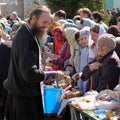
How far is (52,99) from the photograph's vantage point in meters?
4.81

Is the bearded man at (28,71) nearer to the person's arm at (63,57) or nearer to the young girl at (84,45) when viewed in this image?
the young girl at (84,45)

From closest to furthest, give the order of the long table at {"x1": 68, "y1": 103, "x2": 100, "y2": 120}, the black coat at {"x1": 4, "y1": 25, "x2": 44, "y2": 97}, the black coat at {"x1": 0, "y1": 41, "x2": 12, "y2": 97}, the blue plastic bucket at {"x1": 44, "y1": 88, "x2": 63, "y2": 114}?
the black coat at {"x1": 4, "y1": 25, "x2": 44, "y2": 97}
the long table at {"x1": 68, "y1": 103, "x2": 100, "y2": 120}
the blue plastic bucket at {"x1": 44, "y1": 88, "x2": 63, "y2": 114}
the black coat at {"x1": 0, "y1": 41, "x2": 12, "y2": 97}

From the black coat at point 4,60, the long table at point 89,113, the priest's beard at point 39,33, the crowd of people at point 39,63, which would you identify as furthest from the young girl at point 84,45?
the priest's beard at point 39,33

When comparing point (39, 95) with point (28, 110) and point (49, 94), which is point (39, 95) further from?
point (49, 94)

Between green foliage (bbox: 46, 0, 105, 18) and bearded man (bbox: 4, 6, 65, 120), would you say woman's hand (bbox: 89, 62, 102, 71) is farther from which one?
green foliage (bbox: 46, 0, 105, 18)

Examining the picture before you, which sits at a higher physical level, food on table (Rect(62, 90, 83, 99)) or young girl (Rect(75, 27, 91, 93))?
young girl (Rect(75, 27, 91, 93))

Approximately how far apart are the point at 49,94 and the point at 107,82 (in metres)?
0.71

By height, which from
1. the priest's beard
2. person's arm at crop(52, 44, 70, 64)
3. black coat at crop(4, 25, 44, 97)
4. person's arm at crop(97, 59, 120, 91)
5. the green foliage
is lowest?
the green foliage

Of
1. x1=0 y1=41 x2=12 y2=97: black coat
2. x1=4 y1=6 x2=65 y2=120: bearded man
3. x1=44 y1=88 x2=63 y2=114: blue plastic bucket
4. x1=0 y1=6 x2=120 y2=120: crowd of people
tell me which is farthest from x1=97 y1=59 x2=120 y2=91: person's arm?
x1=0 y1=41 x2=12 y2=97: black coat

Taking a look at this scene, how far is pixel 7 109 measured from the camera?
13.6ft

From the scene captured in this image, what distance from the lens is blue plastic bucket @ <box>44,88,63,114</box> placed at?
4727 millimetres

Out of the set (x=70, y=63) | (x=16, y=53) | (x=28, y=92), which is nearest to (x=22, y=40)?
(x=16, y=53)

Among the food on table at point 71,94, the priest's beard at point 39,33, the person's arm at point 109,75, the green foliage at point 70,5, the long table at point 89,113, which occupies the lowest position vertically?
the green foliage at point 70,5

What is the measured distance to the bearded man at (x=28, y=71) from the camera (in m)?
3.70
